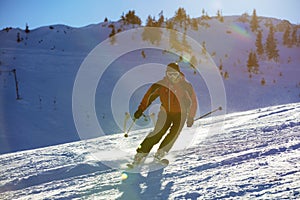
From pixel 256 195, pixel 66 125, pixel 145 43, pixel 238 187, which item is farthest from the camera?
pixel 145 43

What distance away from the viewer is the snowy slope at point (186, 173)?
11.2 feet

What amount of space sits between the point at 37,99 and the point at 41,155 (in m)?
12.6

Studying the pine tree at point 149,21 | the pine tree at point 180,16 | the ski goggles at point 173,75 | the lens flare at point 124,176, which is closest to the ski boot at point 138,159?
the lens flare at point 124,176

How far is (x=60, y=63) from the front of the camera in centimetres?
2603

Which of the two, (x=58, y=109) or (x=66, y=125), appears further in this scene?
(x=58, y=109)

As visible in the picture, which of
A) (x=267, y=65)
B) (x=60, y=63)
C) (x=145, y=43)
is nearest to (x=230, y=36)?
(x=267, y=65)

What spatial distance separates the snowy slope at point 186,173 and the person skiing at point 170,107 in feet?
A: 1.20

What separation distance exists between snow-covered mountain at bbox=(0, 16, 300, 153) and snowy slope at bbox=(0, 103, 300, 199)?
9238mm

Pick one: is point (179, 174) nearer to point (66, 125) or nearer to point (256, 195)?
point (256, 195)

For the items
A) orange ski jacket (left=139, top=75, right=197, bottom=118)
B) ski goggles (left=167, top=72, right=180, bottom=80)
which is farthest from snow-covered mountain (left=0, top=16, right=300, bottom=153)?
ski goggles (left=167, top=72, right=180, bottom=80)

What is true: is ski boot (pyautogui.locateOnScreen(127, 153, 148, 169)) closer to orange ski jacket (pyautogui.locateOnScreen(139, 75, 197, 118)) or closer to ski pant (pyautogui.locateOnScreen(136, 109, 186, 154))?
ski pant (pyautogui.locateOnScreen(136, 109, 186, 154))

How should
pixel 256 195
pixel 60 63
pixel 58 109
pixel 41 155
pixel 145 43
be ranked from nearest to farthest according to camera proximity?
pixel 256 195
pixel 41 155
pixel 58 109
pixel 60 63
pixel 145 43

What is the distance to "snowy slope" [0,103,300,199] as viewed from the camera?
340 centimetres

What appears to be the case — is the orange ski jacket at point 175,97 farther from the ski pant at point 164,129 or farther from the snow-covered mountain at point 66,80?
the snow-covered mountain at point 66,80
